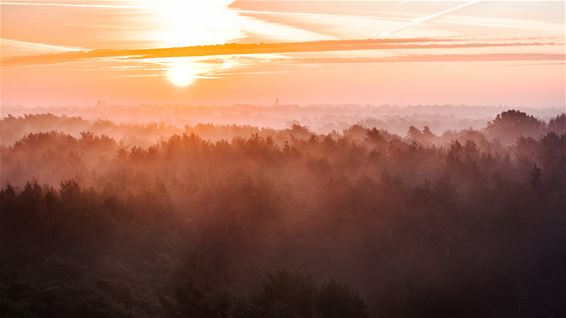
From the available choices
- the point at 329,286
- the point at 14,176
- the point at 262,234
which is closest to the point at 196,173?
the point at 262,234

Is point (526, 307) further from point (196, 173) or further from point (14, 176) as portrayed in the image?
point (14, 176)

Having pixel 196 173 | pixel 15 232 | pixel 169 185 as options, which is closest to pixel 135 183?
pixel 169 185

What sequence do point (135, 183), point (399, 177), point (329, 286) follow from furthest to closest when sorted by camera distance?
point (399, 177)
point (135, 183)
point (329, 286)

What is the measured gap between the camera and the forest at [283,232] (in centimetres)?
3984

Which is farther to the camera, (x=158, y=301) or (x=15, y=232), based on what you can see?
(x=15, y=232)

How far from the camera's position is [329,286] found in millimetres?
36781

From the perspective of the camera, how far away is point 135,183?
2778 inches

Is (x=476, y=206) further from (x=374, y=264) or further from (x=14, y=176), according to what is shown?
(x=14, y=176)

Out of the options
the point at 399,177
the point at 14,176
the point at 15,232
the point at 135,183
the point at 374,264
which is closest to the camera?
the point at 15,232

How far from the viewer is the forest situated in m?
39.8

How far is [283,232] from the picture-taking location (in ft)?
209

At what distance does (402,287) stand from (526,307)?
11725 millimetres

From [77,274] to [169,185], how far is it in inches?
1173

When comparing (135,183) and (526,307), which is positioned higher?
(135,183)
